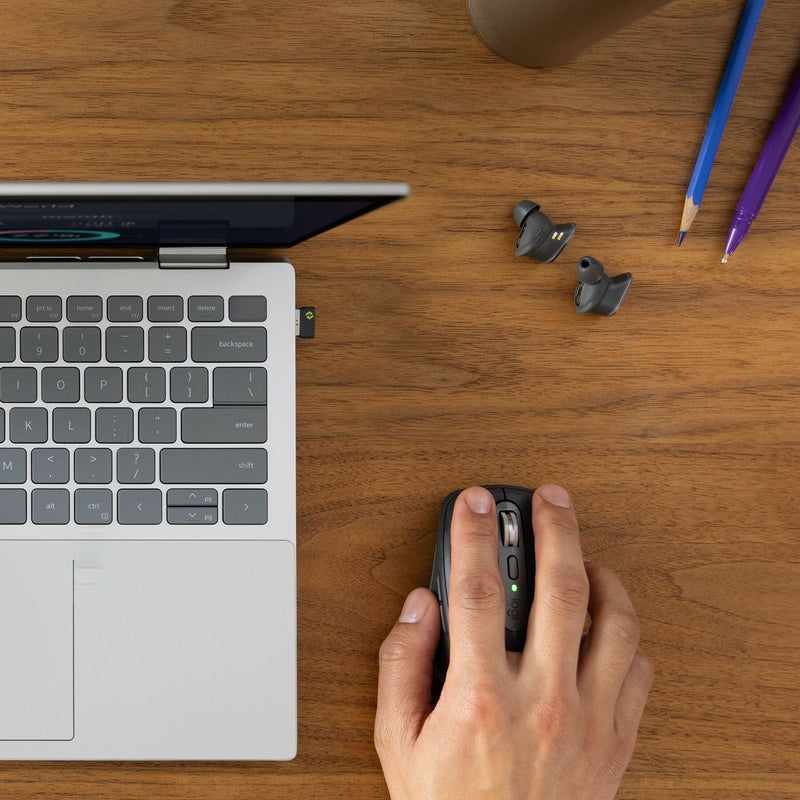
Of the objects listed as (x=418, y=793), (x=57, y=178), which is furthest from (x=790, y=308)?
(x=57, y=178)

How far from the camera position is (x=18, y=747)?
572 mm

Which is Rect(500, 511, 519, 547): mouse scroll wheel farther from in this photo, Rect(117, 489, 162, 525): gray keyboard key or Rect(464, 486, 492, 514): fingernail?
Rect(117, 489, 162, 525): gray keyboard key

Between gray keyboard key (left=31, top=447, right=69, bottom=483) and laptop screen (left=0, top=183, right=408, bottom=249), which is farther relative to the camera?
gray keyboard key (left=31, top=447, right=69, bottom=483)

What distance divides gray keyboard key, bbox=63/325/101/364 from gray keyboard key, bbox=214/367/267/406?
92 millimetres

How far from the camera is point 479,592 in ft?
1.87

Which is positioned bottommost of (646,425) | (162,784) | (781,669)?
(162,784)

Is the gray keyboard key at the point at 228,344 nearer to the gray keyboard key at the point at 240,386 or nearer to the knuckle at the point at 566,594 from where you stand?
the gray keyboard key at the point at 240,386

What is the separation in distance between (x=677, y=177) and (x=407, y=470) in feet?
1.11

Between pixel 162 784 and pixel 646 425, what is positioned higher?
pixel 646 425

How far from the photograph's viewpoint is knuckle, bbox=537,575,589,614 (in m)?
0.57

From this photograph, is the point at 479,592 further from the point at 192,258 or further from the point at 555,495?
the point at 192,258

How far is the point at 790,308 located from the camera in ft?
2.09

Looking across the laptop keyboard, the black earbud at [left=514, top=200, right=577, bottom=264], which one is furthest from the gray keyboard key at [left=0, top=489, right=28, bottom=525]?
the black earbud at [left=514, top=200, right=577, bottom=264]

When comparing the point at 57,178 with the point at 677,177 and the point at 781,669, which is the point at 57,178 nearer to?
the point at 677,177
